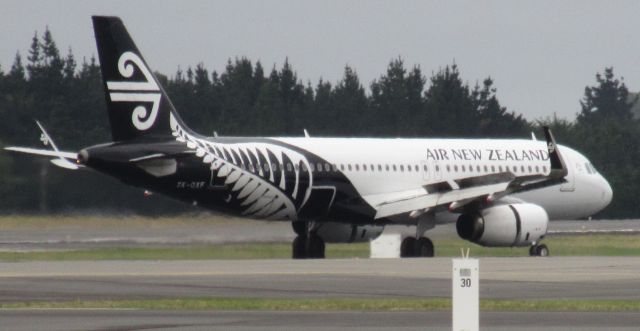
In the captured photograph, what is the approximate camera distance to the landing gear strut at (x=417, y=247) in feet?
151

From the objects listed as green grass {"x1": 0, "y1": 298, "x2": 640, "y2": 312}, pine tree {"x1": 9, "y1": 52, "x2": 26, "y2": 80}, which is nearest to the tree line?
pine tree {"x1": 9, "y1": 52, "x2": 26, "y2": 80}

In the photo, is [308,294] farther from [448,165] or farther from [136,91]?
[448,165]

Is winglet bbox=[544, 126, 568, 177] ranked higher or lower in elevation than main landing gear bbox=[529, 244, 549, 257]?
higher

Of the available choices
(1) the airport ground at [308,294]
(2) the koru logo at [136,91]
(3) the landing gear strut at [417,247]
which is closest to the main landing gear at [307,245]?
(3) the landing gear strut at [417,247]

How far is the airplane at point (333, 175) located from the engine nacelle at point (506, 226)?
3cm

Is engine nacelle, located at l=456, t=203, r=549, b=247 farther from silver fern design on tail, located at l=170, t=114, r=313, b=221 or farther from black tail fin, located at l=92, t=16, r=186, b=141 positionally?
black tail fin, located at l=92, t=16, r=186, b=141

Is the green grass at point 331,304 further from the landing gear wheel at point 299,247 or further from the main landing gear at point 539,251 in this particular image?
the main landing gear at point 539,251

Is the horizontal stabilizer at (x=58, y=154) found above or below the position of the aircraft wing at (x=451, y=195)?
above

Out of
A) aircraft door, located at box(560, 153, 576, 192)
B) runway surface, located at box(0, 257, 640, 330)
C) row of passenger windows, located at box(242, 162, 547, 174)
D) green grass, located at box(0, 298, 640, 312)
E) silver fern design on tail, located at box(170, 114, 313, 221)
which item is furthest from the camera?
aircraft door, located at box(560, 153, 576, 192)

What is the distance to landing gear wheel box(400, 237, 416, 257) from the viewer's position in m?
46.4

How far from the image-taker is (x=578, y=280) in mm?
32469

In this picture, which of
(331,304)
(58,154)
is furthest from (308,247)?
(331,304)

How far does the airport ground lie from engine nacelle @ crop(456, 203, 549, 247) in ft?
13.3

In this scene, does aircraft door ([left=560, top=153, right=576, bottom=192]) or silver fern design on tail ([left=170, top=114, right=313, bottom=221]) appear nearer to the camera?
silver fern design on tail ([left=170, top=114, right=313, bottom=221])
